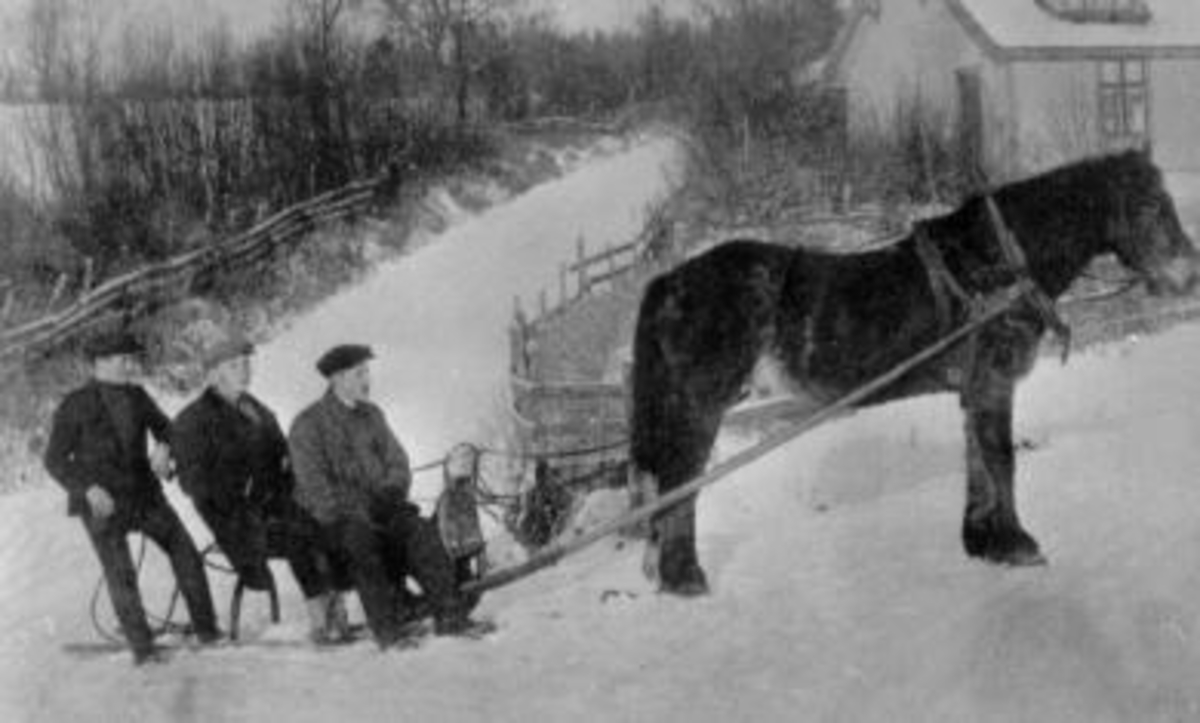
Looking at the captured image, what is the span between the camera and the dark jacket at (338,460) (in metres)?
4.18

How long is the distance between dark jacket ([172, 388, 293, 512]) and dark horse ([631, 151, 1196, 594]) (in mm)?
1193

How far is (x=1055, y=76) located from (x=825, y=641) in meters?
3.99

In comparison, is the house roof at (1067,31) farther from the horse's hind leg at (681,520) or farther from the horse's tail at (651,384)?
the horse's hind leg at (681,520)

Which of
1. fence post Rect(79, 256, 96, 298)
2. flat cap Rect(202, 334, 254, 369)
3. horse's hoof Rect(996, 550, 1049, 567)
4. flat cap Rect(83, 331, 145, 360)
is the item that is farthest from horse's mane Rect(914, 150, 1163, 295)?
fence post Rect(79, 256, 96, 298)

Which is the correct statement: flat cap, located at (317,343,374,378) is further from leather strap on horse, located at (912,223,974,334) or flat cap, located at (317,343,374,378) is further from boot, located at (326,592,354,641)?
leather strap on horse, located at (912,223,974,334)

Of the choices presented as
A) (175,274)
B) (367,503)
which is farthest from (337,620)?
(175,274)

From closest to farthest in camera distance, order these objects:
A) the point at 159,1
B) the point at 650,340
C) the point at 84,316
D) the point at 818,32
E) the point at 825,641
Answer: the point at 825,641 < the point at 650,340 < the point at 84,316 < the point at 159,1 < the point at 818,32

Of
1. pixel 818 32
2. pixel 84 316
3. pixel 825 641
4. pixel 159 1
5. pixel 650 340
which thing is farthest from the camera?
pixel 818 32

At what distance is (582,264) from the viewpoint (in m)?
5.55

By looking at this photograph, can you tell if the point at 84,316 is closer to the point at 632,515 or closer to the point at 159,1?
the point at 159,1

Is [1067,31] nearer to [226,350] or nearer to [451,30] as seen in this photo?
[451,30]

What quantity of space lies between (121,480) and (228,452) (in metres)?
0.34

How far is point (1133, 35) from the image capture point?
7.27m

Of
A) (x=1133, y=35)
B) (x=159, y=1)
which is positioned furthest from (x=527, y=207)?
(x=1133, y=35)
